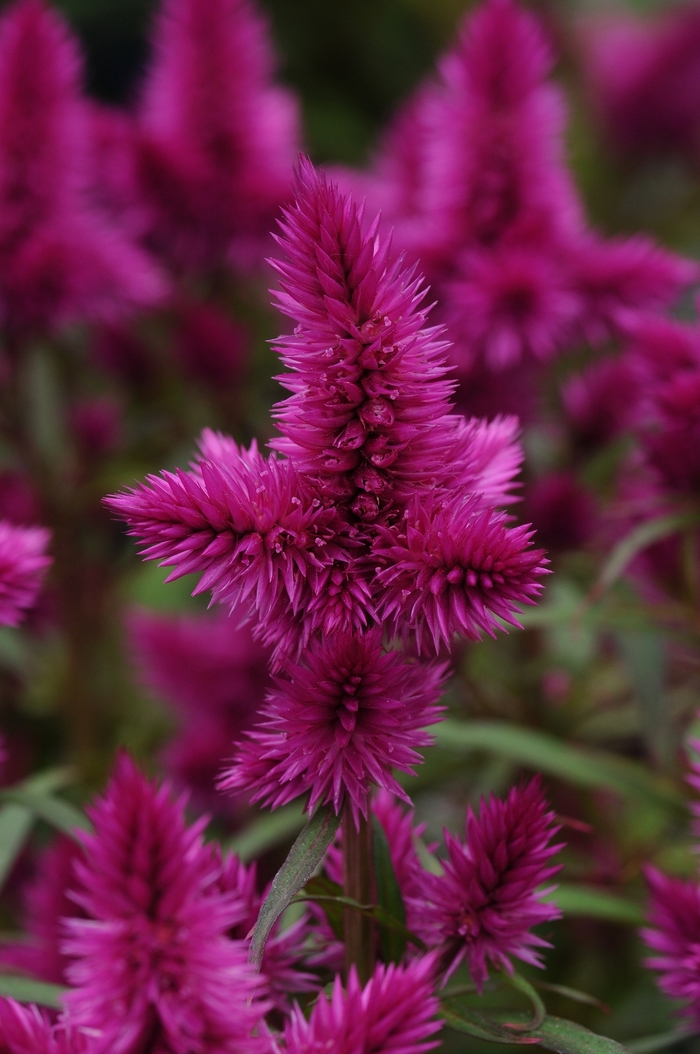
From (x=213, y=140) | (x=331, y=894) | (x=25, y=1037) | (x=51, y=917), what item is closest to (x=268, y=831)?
(x=51, y=917)

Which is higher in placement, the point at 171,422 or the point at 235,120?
the point at 235,120

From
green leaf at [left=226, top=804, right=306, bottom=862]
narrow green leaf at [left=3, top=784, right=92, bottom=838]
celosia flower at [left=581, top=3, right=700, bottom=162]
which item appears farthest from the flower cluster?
celosia flower at [left=581, top=3, right=700, bottom=162]

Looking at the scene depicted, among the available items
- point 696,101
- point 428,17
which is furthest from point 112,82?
point 696,101

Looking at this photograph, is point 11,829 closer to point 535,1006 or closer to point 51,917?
point 51,917

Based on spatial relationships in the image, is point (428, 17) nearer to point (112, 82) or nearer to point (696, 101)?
point (112, 82)

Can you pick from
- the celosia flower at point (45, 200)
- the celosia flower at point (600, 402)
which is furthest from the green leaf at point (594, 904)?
the celosia flower at point (45, 200)

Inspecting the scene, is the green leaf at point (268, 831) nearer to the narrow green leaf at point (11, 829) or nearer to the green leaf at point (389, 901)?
the narrow green leaf at point (11, 829)
